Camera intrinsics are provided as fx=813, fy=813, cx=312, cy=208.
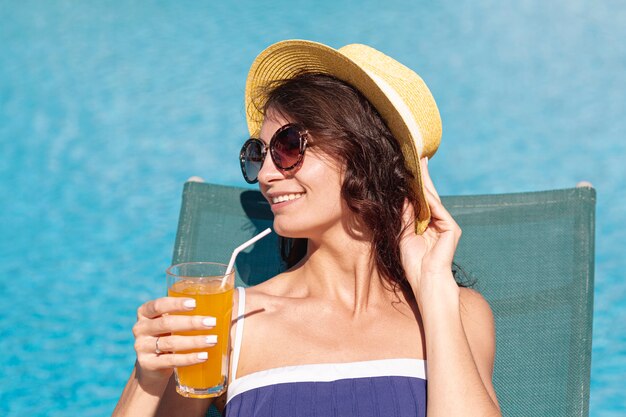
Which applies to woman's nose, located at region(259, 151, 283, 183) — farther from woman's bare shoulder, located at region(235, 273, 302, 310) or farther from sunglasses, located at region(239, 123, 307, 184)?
woman's bare shoulder, located at region(235, 273, 302, 310)

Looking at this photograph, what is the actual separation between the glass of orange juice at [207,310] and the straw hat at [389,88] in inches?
35.2

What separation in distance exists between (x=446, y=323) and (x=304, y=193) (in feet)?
2.14

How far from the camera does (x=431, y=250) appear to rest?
2.91 meters

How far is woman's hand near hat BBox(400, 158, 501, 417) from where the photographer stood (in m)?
2.55

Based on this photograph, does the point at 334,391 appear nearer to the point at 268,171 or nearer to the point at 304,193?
the point at 304,193

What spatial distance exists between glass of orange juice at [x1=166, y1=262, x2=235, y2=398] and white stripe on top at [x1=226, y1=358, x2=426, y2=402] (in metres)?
0.33

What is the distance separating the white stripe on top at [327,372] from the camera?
8.66 ft

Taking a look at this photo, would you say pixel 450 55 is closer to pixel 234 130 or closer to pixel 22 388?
pixel 234 130

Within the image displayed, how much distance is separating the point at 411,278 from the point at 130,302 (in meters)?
4.02

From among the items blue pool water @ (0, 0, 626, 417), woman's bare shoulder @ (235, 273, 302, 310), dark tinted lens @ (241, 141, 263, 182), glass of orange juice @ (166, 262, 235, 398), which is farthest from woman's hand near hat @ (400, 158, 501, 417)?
blue pool water @ (0, 0, 626, 417)

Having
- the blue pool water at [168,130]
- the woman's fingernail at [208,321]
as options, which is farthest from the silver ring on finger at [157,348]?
the blue pool water at [168,130]

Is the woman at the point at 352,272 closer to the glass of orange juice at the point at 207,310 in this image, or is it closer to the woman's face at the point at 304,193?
the woman's face at the point at 304,193

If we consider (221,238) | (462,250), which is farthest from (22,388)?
(462,250)

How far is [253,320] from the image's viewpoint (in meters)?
2.84
